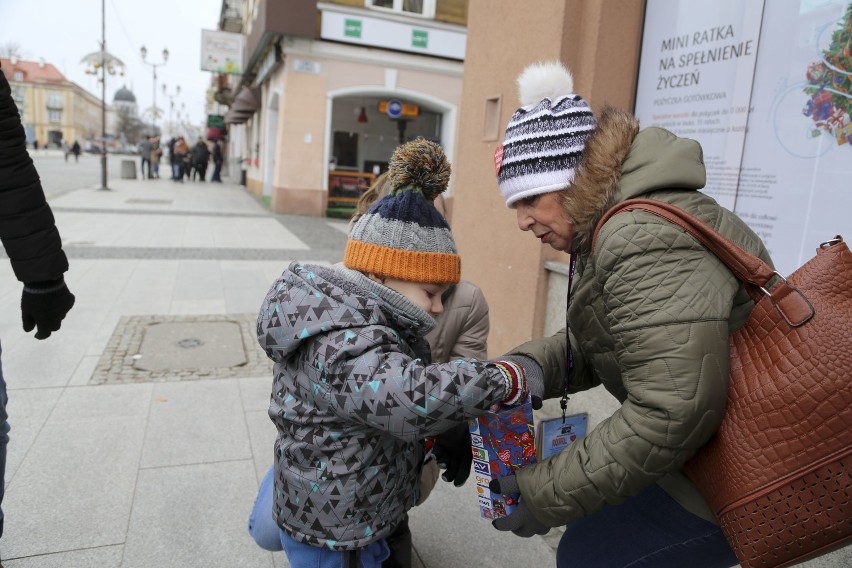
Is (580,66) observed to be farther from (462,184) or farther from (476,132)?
(462,184)

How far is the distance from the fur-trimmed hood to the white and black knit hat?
0.03m

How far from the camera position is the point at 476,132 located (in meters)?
4.77

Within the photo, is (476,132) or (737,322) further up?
(476,132)

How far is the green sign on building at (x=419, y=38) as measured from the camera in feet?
51.4

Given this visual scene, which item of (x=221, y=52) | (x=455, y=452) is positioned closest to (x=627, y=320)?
(x=455, y=452)

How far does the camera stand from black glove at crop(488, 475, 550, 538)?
153 cm

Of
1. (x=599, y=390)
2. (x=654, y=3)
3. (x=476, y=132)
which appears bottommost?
(x=599, y=390)

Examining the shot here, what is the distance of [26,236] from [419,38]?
1488 cm

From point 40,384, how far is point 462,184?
3360 millimetres

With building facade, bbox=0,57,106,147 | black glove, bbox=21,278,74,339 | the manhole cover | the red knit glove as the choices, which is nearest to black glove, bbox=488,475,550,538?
the red knit glove

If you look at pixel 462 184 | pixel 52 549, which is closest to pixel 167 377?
pixel 52 549

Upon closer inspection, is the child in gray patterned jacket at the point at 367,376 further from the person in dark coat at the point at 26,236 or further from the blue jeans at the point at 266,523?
the person in dark coat at the point at 26,236

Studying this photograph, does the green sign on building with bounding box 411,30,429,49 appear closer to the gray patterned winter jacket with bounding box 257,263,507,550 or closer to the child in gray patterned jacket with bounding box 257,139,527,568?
the child in gray patterned jacket with bounding box 257,139,527,568

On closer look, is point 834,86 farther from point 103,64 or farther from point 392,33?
point 103,64
